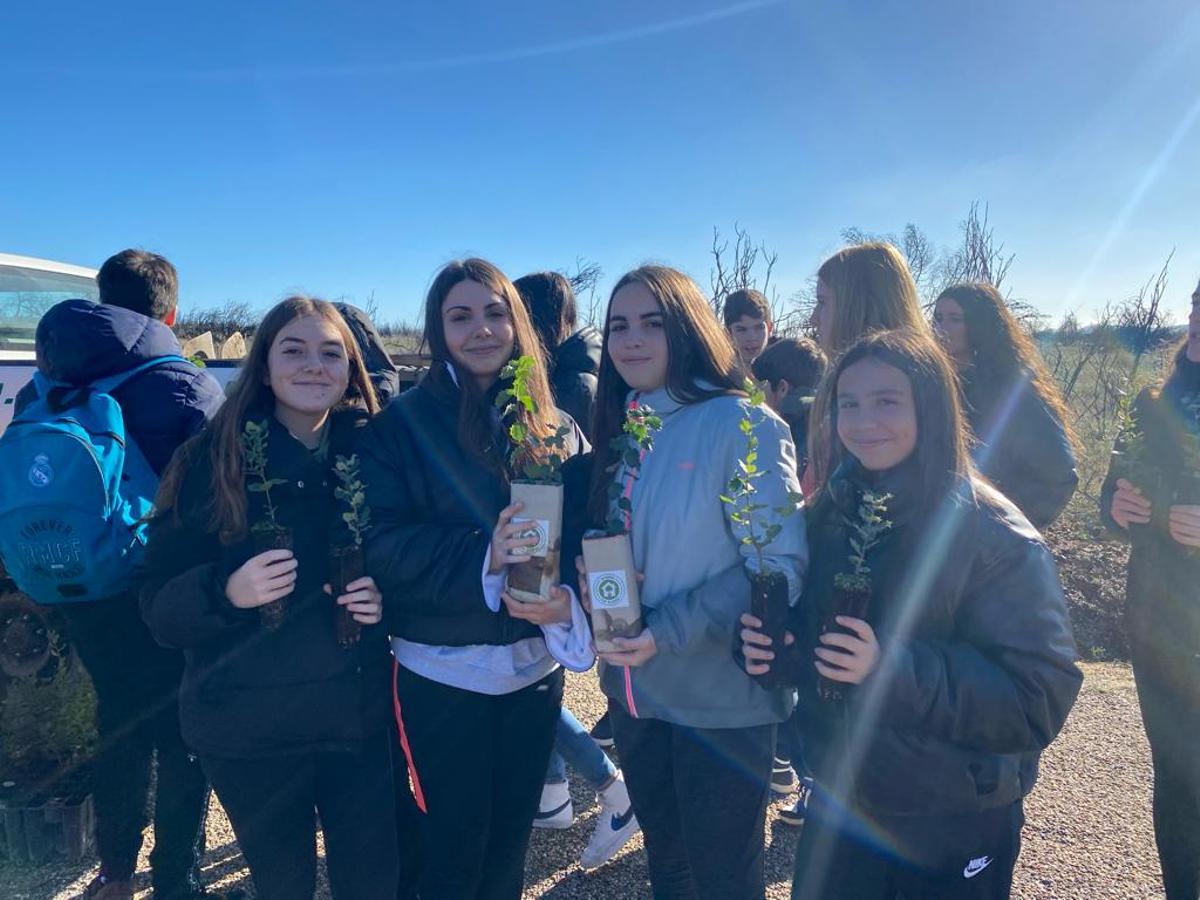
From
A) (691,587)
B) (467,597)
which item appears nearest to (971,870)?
(691,587)

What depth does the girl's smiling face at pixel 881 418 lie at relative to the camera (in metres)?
1.89

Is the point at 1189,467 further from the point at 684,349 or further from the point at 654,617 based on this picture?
the point at 654,617

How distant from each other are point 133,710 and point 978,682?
2867mm

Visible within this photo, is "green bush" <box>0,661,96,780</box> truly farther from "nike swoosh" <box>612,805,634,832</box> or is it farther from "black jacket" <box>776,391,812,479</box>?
"black jacket" <box>776,391,812,479</box>

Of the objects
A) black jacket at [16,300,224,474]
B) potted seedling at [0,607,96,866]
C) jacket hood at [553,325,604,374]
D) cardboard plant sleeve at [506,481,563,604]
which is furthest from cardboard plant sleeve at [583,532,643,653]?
potted seedling at [0,607,96,866]

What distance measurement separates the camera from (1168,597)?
2.48m

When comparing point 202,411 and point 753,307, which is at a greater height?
point 753,307

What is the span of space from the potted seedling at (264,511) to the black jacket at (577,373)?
1.27 m

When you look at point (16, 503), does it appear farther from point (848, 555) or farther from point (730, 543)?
point (848, 555)

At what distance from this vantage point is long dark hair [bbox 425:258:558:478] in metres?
2.20

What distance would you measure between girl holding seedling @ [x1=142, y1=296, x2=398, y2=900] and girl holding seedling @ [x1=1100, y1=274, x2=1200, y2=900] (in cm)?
254

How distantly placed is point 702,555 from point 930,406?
72 centimetres

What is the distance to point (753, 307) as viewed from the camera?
4480 millimetres

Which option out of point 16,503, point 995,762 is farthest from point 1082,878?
point 16,503
